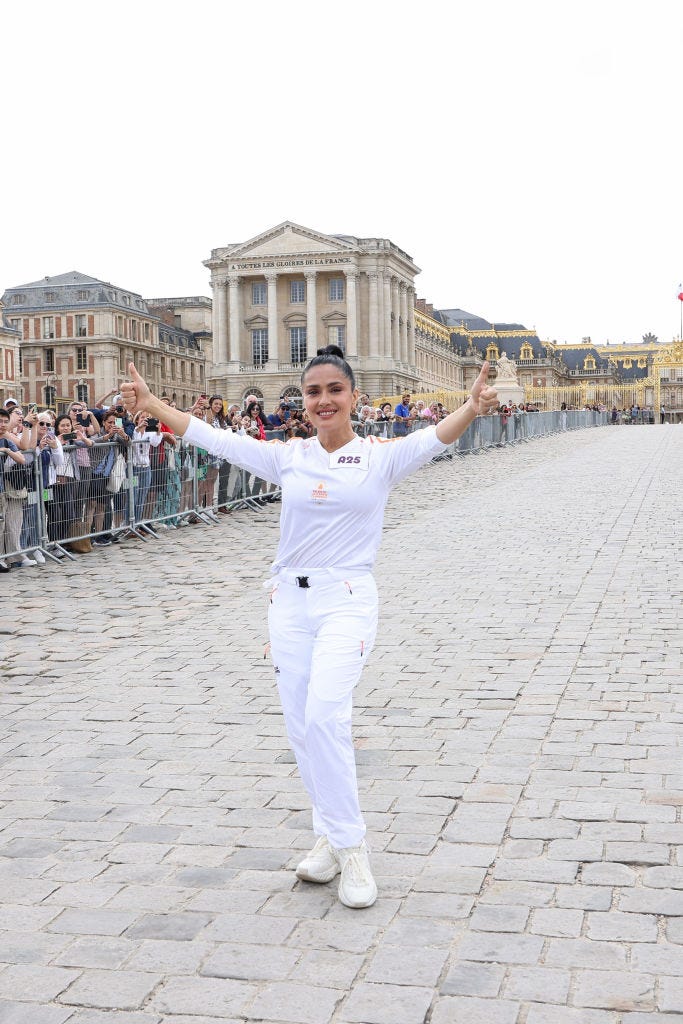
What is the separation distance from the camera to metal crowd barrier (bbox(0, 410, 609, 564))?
12922mm

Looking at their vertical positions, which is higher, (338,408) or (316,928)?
(338,408)

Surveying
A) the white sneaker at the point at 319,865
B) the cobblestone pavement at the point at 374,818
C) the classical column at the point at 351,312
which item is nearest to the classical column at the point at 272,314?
the classical column at the point at 351,312

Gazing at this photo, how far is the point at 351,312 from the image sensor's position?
107 metres

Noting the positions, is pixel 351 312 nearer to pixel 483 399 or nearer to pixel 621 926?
pixel 483 399

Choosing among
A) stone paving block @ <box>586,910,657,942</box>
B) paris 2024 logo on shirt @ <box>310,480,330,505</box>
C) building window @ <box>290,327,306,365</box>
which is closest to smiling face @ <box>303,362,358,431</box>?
paris 2024 logo on shirt @ <box>310,480,330,505</box>

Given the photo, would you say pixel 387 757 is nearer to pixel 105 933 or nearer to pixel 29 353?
pixel 105 933

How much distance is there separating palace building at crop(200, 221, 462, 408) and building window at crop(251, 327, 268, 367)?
91 mm

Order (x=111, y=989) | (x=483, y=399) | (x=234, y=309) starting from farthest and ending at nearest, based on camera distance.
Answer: (x=234, y=309) → (x=483, y=399) → (x=111, y=989)

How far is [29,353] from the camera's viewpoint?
344 ft

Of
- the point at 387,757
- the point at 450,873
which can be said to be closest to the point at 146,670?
the point at 387,757

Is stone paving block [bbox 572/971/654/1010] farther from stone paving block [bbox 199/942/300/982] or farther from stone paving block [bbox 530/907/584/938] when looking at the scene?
stone paving block [bbox 199/942/300/982]

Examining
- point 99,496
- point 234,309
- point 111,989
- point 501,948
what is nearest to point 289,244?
point 234,309

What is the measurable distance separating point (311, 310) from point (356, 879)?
347 feet

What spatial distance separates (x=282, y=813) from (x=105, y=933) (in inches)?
49.8
